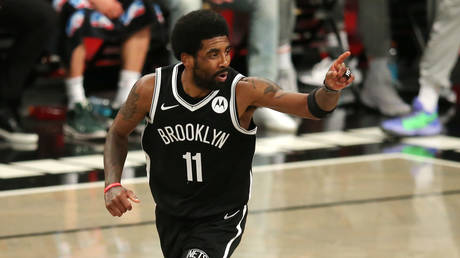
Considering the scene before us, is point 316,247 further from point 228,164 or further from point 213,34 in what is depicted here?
point 213,34

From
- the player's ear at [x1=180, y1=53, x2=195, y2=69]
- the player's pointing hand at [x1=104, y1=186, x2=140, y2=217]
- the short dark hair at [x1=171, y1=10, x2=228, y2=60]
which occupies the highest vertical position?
the short dark hair at [x1=171, y1=10, x2=228, y2=60]

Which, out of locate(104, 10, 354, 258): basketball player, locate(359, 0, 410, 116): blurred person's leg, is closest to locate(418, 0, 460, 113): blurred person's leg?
locate(359, 0, 410, 116): blurred person's leg

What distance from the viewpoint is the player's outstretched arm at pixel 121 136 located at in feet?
10.5

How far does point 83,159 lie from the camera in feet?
20.1

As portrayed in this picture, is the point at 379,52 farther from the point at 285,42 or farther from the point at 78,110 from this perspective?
the point at 78,110

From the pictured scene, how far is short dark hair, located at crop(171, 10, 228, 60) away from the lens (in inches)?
124

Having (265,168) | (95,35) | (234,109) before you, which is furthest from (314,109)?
(95,35)

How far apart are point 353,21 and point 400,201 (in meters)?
3.18

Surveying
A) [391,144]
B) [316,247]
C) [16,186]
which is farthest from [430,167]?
[16,186]

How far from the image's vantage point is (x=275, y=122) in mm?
7043

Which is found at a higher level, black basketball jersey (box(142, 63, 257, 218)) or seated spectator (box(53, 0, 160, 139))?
black basketball jersey (box(142, 63, 257, 218))

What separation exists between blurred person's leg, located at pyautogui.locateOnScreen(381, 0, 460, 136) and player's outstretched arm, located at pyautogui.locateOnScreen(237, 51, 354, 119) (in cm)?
365

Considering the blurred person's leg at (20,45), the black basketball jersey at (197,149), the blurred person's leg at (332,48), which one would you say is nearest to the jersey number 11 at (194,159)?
the black basketball jersey at (197,149)

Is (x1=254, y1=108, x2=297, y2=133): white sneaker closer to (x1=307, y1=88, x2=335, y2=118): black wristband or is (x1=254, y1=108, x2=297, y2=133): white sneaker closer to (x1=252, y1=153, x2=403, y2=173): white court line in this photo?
(x1=252, y1=153, x2=403, y2=173): white court line
